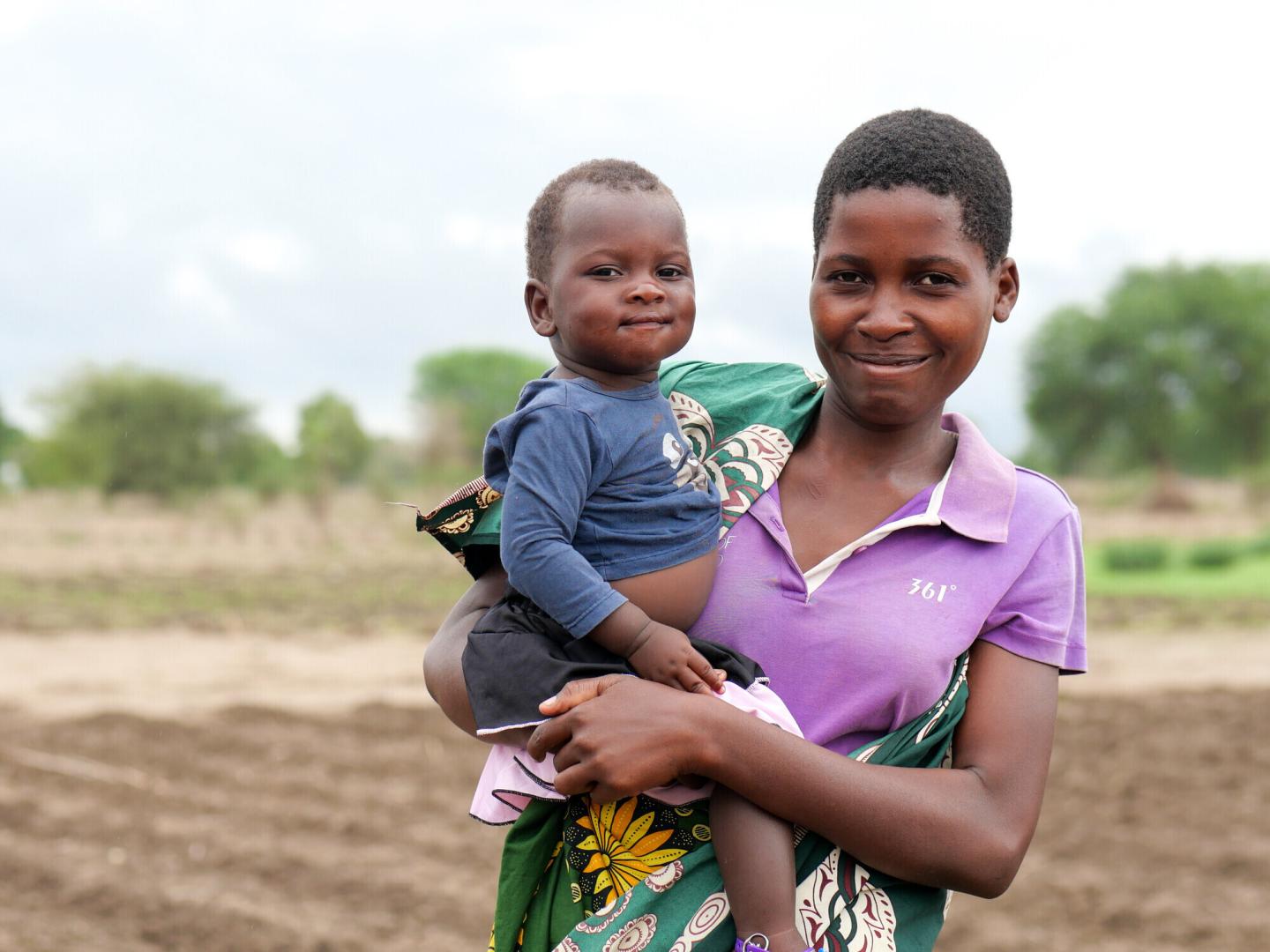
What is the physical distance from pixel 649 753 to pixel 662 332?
0.60m

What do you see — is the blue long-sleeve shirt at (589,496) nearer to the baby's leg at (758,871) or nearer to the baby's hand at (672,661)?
the baby's hand at (672,661)

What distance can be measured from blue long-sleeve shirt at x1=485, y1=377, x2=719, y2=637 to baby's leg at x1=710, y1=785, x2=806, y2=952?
1.02 feet

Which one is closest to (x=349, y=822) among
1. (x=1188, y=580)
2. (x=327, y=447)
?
(x=1188, y=580)

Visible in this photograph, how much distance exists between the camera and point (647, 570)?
1766mm

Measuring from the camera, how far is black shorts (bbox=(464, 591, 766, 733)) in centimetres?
173

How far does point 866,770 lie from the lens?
1688 millimetres

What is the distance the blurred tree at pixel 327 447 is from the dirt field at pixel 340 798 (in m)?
10.4

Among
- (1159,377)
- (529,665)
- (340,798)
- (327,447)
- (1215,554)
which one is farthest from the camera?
(1159,377)

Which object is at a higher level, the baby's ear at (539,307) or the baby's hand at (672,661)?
the baby's ear at (539,307)

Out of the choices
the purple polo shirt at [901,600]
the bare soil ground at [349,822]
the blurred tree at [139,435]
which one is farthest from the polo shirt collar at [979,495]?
the blurred tree at [139,435]

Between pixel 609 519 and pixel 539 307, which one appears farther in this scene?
pixel 539 307

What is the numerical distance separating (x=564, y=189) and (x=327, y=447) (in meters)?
22.0

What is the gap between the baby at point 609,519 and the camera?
67.0 inches

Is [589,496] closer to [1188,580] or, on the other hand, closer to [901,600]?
[901,600]
